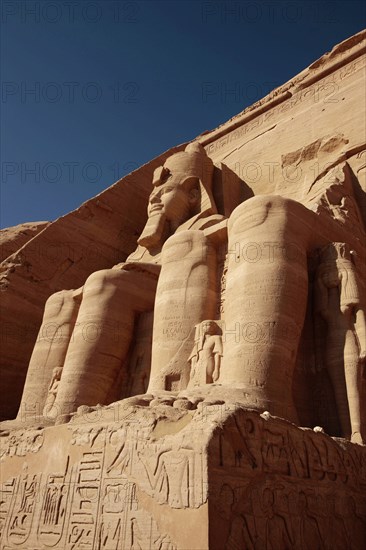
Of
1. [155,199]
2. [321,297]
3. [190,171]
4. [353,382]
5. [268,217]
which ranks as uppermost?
[190,171]

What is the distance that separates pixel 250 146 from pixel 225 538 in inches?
317

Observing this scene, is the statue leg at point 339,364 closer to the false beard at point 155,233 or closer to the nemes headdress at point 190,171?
the false beard at point 155,233

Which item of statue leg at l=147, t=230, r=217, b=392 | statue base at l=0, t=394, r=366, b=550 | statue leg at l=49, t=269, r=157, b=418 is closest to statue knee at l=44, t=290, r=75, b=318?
statue leg at l=49, t=269, r=157, b=418

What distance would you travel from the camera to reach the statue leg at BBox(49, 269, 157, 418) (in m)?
5.14

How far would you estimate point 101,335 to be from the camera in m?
5.40

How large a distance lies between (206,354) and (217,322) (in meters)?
0.35

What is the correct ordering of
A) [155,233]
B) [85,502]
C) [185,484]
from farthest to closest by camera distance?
1. [155,233]
2. [85,502]
3. [185,484]

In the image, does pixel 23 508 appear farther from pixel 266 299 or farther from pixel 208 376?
Result: pixel 266 299

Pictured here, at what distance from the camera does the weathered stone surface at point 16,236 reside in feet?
30.2

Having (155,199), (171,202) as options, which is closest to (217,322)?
(171,202)

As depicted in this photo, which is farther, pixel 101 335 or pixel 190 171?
pixel 190 171

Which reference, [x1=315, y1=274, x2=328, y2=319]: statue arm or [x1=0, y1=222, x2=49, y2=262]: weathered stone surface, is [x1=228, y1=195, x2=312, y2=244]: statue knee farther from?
[x1=0, y1=222, x2=49, y2=262]: weathered stone surface

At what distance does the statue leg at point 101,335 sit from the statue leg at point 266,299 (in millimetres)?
1518

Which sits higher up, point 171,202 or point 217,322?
point 171,202
